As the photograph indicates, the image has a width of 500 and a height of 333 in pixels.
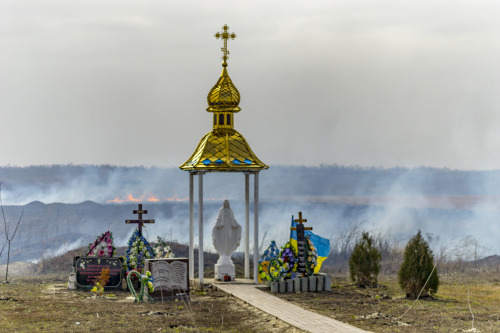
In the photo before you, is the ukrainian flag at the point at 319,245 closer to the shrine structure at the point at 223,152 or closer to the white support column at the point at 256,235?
the white support column at the point at 256,235

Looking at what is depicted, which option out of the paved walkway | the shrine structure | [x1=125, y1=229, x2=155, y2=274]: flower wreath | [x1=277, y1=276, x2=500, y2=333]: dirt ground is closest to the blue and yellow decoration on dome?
the shrine structure

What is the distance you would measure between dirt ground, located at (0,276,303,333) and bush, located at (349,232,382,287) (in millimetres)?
3861

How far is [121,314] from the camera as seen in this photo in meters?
14.1

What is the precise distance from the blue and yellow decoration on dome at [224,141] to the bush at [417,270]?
13.8 feet

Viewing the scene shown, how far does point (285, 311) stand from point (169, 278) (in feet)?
11.1

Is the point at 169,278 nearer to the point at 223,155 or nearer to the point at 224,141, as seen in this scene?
the point at 223,155

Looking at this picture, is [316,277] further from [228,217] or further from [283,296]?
[228,217]

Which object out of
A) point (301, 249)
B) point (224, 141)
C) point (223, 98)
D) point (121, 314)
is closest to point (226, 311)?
point (121, 314)

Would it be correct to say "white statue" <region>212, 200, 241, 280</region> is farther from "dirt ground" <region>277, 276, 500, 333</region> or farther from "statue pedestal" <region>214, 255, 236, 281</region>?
"dirt ground" <region>277, 276, 500, 333</region>

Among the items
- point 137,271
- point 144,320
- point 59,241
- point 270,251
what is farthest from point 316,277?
point 59,241

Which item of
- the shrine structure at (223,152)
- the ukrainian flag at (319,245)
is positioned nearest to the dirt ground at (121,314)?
the shrine structure at (223,152)

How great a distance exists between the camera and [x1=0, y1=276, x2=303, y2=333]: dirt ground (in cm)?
1274

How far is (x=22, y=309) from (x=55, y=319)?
1640mm

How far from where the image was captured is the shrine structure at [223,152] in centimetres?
1803
